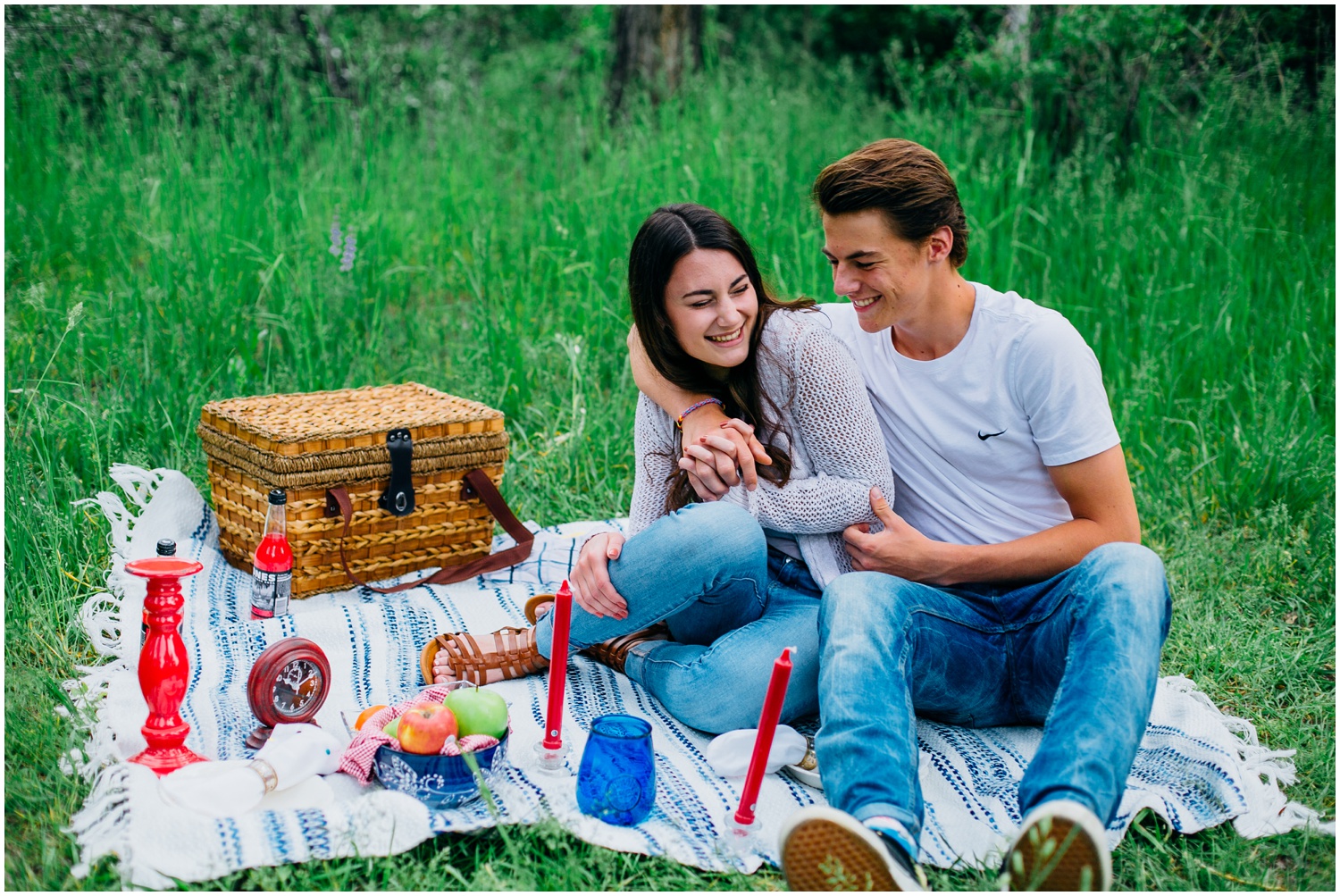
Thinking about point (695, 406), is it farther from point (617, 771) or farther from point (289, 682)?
point (289, 682)

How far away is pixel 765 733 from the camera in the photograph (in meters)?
1.94

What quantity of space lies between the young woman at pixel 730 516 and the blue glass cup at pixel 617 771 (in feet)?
1.33

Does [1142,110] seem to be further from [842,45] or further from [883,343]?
[842,45]

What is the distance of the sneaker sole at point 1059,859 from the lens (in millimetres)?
1679

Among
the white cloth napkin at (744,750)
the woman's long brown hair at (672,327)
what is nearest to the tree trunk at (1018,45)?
the woman's long brown hair at (672,327)

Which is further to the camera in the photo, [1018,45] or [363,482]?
[1018,45]

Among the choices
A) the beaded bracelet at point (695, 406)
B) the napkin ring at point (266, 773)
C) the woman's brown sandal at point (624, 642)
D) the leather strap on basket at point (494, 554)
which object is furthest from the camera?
the leather strap on basket at point (494, 554)

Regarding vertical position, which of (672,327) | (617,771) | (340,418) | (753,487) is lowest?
(617,771)

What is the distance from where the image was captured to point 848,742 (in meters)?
1.95

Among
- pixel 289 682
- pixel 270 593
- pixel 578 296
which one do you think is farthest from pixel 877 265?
pixel 578 296

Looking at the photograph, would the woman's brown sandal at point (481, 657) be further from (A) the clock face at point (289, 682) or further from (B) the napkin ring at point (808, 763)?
(B) the napkin ring at point (808, 763)

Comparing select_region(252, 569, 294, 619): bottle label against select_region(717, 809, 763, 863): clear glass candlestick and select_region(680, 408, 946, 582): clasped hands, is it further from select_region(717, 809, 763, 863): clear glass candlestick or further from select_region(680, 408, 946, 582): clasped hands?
select_region(717, 809, 763, 863): clear glass candlestick

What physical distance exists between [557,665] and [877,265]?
44.1 inches

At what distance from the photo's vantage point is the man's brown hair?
2.39m
